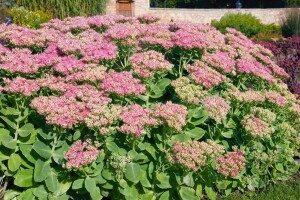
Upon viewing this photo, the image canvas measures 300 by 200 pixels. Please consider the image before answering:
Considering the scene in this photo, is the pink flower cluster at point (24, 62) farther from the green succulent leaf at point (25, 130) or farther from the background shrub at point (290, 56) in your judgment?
the background shrub at point (290, 56)

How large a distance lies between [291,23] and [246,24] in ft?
7.88

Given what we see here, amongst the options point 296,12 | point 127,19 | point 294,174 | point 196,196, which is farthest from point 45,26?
point 296,12

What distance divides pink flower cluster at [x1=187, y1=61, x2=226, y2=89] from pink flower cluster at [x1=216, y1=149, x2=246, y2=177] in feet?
2.11

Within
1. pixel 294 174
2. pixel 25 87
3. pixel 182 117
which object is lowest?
pixel 294 174

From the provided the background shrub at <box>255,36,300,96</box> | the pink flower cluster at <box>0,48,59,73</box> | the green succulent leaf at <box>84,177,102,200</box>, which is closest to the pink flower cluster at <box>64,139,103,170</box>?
the green succulent leaf at <box>84,177,102,200</box>

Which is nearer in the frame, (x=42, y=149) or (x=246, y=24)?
(x=42, y=149)

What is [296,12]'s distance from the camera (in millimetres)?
21812

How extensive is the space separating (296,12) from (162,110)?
68.8 ft

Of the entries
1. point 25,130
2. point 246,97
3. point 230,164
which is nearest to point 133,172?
point 230,164

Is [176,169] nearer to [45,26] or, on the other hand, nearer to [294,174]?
[294,174]

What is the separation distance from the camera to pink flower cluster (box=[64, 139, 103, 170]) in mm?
2748

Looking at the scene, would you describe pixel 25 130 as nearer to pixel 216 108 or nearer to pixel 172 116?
pixel 172 116

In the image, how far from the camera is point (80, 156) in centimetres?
276

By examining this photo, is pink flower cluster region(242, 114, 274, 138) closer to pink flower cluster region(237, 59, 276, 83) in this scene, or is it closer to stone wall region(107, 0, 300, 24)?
pink flower cluster region(237, 59, 276, 83)
